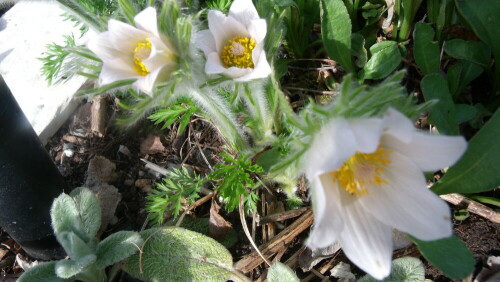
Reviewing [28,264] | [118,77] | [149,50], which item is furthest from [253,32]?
[28,264]

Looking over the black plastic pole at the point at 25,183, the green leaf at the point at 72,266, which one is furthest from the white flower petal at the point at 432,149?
the black plastic pole at the point at 25,183

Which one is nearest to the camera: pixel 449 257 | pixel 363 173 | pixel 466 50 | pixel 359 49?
pixel 363 173

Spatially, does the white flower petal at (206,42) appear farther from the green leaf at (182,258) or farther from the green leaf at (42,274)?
the green leaf at (42,274)

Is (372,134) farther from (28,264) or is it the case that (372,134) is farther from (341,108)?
(28,264)

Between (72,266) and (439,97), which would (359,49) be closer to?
(439,97)

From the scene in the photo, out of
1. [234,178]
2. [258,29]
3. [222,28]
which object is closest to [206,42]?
Result: [222,28]

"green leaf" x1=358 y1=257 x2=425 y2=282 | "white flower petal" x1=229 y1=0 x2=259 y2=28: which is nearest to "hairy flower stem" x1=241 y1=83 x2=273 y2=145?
"white flower petal" x1=229 y1=0 x2=259 y2=28
